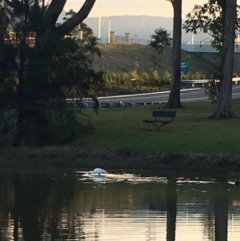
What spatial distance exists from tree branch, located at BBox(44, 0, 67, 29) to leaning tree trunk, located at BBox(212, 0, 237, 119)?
7193mm

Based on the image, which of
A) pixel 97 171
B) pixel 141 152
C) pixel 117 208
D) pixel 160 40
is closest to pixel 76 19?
pixel 141 152

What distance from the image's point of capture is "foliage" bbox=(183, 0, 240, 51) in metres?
49.0

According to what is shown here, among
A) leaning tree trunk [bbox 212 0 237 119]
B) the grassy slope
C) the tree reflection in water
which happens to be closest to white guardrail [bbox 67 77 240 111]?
leaning tree trunk [bbox 212 0 237 119]

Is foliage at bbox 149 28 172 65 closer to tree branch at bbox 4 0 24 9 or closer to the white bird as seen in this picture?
tree branch at bbox 4 0 24 9

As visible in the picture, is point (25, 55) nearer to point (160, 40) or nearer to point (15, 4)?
point (15, 4)

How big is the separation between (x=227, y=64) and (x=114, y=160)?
1314 centimetres

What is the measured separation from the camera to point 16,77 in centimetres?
Result: 3164

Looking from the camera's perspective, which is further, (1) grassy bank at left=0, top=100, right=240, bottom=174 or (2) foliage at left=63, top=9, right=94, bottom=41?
(2) foliage at left=63, top=9, right=94, bottom=41

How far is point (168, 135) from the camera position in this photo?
32.0 meters

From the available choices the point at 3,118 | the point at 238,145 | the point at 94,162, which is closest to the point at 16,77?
the point at 3,118

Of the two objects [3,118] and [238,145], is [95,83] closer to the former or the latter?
[3,118]

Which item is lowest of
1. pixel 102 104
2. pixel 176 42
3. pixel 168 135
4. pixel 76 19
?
pixel 102 104

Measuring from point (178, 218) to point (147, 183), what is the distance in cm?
573

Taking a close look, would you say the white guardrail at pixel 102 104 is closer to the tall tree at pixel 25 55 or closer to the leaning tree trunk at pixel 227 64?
the tall tree at pixel 25 55
